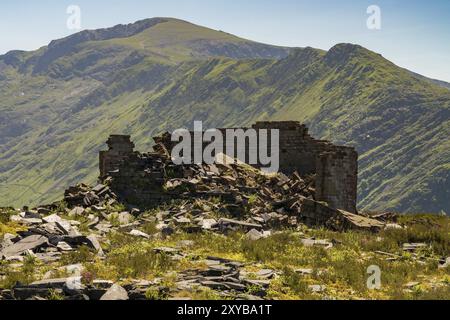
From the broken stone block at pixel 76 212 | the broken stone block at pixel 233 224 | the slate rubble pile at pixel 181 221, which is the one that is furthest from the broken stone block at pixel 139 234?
the broken stone block at pixel 76 212

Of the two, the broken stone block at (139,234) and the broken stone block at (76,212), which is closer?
the broken stone block at (139,234)

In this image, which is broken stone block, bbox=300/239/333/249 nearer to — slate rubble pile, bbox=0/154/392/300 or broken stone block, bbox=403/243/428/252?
slate rubble pile, bbox=0/154/392/300

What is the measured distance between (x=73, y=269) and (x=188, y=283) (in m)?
3.07

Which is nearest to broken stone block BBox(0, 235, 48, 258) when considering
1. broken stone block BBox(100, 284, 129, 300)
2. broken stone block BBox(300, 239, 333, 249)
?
broken stone block BBox(100, 284, 129, 300)

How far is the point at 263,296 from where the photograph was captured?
13.8 metres

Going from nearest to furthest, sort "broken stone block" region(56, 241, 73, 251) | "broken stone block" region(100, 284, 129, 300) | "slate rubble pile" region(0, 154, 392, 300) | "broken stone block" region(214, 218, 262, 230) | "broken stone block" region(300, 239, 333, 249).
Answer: "broken stone block" region(100, 284, 129, 300), "slate rubble pile" region(0, 154, 392, 300), "broken stone block" region(56, 241, 73, 251), "broken stone block" region(300, 239, 333, 249), "broken stone block" region(214, 218, 262, 230)

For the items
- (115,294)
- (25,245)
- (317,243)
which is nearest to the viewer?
(115,294)

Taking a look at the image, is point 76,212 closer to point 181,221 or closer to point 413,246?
point 181,221

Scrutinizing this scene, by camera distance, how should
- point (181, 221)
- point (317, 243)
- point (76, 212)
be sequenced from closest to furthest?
1. point (317, 243)
2. point (181, 221)
3. point (76, 212)

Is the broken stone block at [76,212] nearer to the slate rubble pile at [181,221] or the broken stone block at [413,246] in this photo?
the slate rubble pile at [181,221]

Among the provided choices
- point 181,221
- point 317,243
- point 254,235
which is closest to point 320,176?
point 254,235

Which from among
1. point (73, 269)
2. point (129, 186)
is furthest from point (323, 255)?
point (129, 186)

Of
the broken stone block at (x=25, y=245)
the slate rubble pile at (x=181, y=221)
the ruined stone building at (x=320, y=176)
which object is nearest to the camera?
the slate rubble pile at (x=181, y=221)
